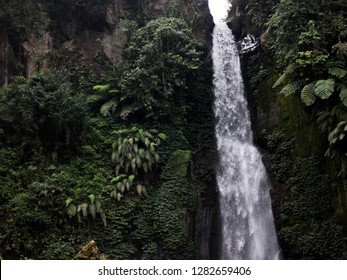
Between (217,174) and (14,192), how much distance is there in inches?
311

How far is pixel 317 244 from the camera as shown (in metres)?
12.0

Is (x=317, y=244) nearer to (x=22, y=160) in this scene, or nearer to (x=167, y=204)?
(x=167, y=204)

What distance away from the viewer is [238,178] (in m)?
15.5

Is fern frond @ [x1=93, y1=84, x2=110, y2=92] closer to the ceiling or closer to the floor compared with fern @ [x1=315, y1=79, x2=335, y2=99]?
closer to the ceiling

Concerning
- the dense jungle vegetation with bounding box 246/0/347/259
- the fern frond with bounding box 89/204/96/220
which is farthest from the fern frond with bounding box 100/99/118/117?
the dense jungle vegetation with bounding box 246/0/347/259

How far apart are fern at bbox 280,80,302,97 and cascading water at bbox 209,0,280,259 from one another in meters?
4.11

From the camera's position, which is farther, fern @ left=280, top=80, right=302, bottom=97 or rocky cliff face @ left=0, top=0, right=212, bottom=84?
rocky cliff face @ left=0, top=0, right=212, bottom=84

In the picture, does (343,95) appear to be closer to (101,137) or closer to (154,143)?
(154,143)

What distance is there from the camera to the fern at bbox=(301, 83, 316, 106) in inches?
447

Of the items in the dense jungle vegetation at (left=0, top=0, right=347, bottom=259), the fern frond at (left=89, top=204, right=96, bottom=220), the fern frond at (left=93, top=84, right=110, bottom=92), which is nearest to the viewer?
the dense jungle vegetation at (left=0, top=0, right=347, bottom=259)

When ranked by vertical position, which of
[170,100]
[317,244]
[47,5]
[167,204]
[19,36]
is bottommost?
[317,244]

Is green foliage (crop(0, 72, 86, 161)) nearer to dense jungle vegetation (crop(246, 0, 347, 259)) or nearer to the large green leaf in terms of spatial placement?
dense jungle vegetation (crop(246, 0, 347, 259))

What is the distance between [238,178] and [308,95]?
5253mm
